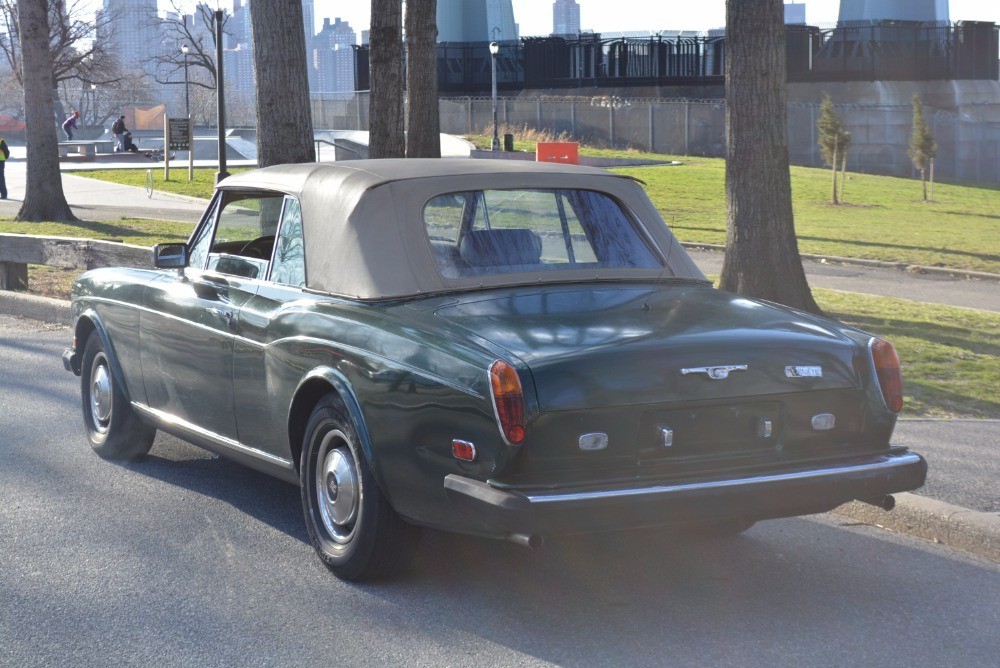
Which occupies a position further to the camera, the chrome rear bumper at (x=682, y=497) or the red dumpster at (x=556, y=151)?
the red dumpster at (x=556, y=151)

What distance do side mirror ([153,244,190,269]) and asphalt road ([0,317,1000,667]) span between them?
3.79ft

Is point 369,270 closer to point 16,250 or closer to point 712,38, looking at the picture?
point 16,250

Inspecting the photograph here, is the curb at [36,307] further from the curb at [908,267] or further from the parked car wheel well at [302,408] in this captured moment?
the curb at [908,267]

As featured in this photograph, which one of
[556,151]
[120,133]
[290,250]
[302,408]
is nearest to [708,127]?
[556,151]

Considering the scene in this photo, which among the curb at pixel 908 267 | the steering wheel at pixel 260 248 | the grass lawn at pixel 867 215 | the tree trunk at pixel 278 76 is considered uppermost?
the tree trunk at pixel 278 76

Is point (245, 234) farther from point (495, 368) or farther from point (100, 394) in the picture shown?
point (495, 368)

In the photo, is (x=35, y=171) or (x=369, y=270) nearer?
(x=369, y=270)

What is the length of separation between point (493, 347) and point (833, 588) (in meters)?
1.75

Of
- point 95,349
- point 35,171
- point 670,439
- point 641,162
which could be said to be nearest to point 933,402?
point 670,439

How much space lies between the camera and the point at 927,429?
777cm

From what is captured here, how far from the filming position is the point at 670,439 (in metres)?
4.54

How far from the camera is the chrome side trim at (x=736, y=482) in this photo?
4284mm

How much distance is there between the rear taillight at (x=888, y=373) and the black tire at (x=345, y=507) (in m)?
1.89

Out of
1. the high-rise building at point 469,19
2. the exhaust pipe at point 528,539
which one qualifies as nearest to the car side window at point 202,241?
the exhaust pipe at point 528,539
